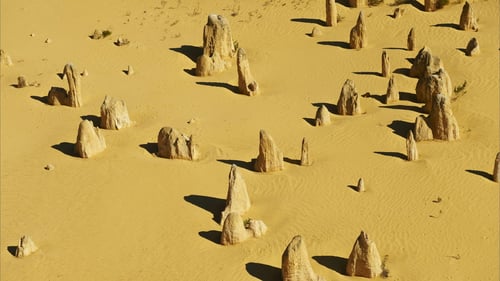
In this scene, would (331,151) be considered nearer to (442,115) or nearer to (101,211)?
(442,115)

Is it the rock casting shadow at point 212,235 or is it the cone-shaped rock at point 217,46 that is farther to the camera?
the cone-shaped rock at point 217,46

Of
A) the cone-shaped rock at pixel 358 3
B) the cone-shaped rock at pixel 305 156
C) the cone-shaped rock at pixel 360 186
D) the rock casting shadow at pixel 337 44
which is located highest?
the cone-shaped rock at pixel 358 3

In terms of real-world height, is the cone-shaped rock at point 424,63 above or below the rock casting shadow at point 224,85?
above

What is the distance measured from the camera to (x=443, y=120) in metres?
22.3

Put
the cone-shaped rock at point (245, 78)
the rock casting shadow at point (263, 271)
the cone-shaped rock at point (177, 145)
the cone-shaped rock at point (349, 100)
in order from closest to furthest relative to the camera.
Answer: the rock casting shadow at point (263, 271) < the cone-shaped rock at point (177, 145) < the cone-shaped rock at point (349, 100) < the cone-shaped rock at point (245, 78)

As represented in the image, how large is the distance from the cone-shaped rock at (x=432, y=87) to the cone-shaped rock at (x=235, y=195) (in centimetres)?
873

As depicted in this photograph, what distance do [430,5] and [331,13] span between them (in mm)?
4775

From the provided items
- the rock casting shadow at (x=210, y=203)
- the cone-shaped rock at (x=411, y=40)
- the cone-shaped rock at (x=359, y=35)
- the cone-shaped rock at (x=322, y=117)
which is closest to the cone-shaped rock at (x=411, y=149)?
the cone-shaped rock at (x=322, y=117)

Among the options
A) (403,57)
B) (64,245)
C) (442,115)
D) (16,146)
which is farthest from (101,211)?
(403,57)

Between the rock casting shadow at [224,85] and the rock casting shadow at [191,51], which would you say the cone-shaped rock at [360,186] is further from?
the rock casting shadow at [191,51]

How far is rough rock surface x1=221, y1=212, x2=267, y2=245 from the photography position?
1784 cm

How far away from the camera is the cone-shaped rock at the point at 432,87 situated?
24203 millimetres

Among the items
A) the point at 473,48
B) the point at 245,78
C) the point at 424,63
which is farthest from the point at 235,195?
the point at 473,48

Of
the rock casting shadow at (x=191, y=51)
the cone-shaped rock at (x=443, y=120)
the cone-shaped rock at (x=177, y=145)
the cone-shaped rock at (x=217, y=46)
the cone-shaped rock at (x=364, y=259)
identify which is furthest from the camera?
the rock casting shadow at (x=191, y=51)
